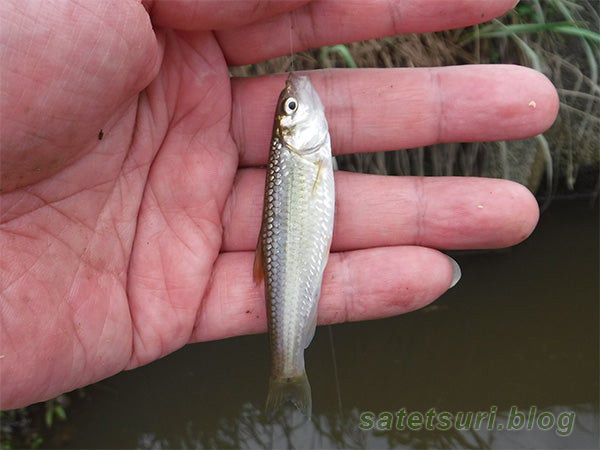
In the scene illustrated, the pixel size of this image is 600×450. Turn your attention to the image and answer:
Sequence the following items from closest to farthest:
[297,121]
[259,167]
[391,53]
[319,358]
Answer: [297,121] → [259,167] → [391,53] → [319,358]

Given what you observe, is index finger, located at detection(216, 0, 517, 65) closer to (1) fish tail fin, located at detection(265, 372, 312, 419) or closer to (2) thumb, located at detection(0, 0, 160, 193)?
(2) thumb, located at detection(0, 0, 160, 193)

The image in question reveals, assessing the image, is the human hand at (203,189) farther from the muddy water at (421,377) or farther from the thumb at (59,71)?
the muddy water at (421,377)

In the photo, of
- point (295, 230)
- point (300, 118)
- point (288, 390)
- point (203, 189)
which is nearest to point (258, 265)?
point (295, 230)

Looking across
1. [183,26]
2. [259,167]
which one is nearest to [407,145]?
[259,167]

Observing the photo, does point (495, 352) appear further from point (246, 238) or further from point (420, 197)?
point (246, 238)

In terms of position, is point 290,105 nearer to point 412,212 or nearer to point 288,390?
point 412,212
